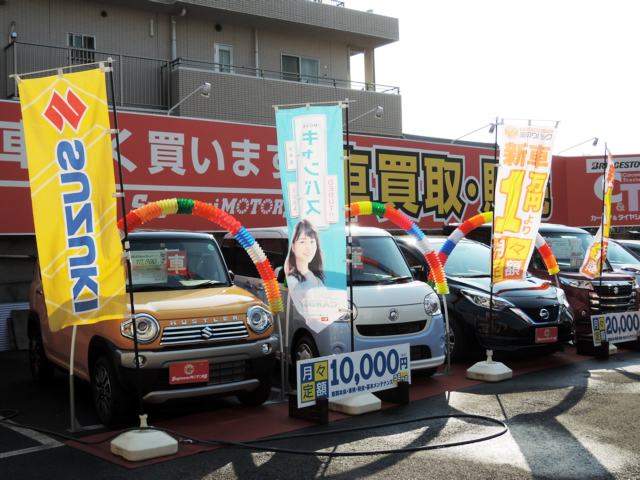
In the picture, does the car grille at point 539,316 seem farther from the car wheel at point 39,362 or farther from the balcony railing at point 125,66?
the balcony railing at point 125,66

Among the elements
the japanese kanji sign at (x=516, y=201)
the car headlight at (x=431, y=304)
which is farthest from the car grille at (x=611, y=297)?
the car headlight at (x=431, y=304)

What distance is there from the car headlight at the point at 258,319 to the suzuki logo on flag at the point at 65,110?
7.69ft

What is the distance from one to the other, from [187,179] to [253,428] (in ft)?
23.3

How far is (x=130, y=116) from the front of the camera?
38.0 ft

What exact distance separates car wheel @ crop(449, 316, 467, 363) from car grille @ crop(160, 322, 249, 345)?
12.1 feet

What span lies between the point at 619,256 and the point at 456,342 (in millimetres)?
5780

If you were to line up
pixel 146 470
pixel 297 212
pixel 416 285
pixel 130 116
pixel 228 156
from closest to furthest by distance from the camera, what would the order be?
pixel 146 470 → pixel 297 212 → pixel 416 285 → pixel 130 116 → pixel 228 156

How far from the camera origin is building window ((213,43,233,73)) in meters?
18.8

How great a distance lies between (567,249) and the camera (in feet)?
36.5

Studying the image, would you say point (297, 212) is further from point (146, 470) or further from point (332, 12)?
point (332, 12)

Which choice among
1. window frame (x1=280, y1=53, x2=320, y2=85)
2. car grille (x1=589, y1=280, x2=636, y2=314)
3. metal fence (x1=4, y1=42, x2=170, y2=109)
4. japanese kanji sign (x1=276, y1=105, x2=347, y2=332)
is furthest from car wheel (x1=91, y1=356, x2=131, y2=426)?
window frame (x1=280, y1=53, x2=320, y2=85)

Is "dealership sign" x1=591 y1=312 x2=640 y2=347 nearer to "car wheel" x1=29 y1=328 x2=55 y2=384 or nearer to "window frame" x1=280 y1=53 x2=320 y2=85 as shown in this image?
"car wheel" x1=29 y1=328 x2=55 y2=384

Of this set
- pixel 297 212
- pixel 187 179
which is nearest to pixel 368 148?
pixel 187 179

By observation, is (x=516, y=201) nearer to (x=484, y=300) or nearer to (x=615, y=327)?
(x=484, y=300)
